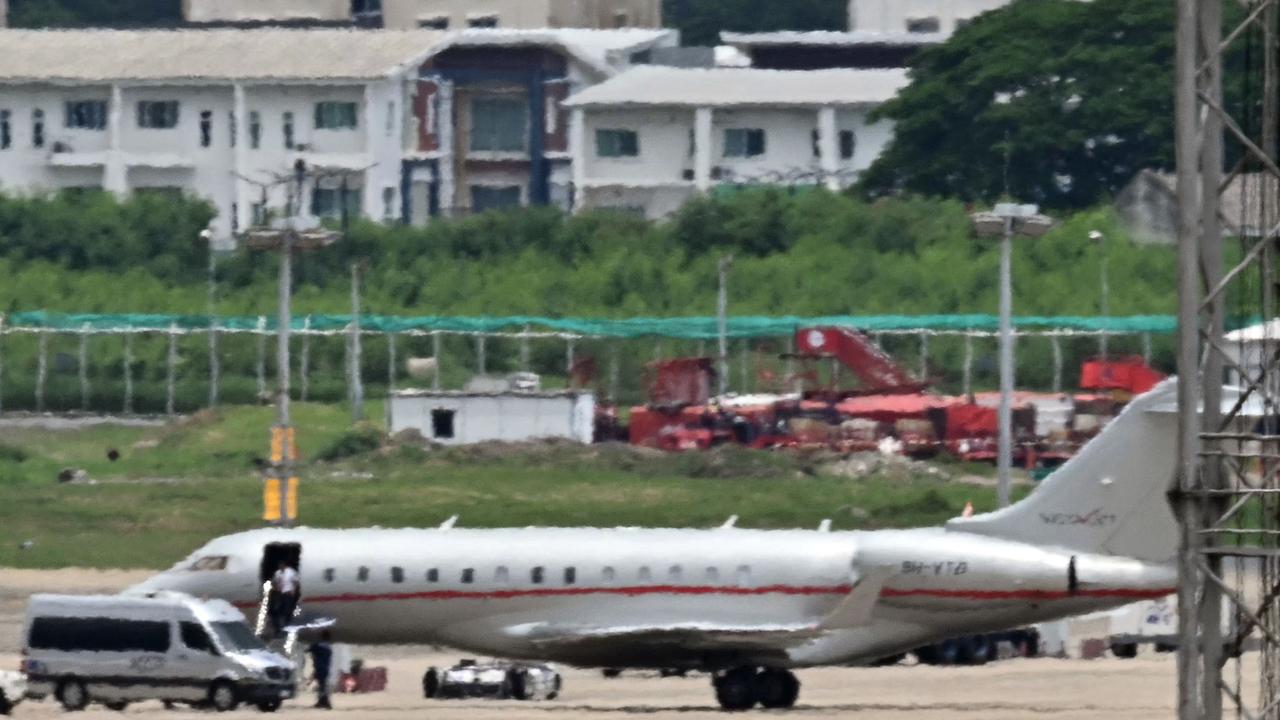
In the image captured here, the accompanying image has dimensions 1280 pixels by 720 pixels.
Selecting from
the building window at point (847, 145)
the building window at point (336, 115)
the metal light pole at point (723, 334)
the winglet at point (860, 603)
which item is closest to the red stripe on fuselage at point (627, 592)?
the winglet at point (860, 603)

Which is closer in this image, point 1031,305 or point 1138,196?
point 1031,305

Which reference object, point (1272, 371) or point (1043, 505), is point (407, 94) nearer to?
point (1043, 505)

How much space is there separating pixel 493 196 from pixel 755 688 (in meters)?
95.7

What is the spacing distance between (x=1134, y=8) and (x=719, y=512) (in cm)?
5099

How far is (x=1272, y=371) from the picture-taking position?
105 feet

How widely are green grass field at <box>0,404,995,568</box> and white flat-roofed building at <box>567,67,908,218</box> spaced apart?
4448cm

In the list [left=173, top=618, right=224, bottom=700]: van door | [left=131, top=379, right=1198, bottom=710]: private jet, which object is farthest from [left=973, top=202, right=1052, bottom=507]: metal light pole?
[left=173, top=618, right=224, bottom=700]: van door

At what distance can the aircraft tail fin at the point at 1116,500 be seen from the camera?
159 feet

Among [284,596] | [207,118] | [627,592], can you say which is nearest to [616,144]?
[207,118]

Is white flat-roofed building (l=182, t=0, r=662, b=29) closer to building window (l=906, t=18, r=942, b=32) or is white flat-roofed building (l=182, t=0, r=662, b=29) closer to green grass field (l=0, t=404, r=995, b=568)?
building window (l=906, t=18, r=942, b=32)

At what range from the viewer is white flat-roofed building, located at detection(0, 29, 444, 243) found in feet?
442

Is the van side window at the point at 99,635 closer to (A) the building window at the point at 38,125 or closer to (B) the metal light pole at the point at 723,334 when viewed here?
(B) the metal light pole at the point at 723,334

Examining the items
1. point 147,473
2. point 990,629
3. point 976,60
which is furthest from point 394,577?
point 976,60

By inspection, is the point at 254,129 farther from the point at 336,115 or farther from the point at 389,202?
the point at 389,202
